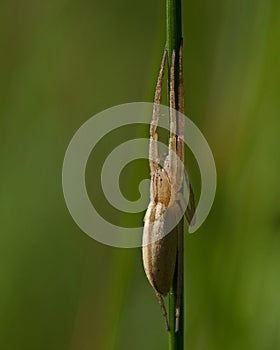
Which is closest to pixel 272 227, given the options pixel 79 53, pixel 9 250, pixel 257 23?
pixel 257 23

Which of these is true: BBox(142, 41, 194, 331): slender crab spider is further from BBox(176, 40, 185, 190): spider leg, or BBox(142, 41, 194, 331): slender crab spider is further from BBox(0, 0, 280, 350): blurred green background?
BBox(0, 0, 280, 350): blurred green background

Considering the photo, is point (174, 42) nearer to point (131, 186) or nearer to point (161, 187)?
point (161, 187)

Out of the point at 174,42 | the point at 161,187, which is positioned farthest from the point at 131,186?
the point at 174,42

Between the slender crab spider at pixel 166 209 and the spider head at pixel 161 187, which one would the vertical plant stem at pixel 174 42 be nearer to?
the slender crab spider at pixel 166 209

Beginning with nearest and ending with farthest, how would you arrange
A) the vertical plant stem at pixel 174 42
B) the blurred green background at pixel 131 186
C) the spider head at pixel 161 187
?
the vertical plant stem at pixel 174 42 → the spider head at pixel 161 187 → the blurred green background at pixel 131 186

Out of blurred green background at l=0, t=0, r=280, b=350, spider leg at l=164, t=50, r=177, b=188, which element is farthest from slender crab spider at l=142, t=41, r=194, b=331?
blurred green background at l=0, t=0, r=280, b=350

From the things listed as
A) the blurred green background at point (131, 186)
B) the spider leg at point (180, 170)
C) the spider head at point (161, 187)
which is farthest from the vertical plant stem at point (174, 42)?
the blurred green background at point (131, 186)

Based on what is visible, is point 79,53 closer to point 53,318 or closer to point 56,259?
point 56,259
